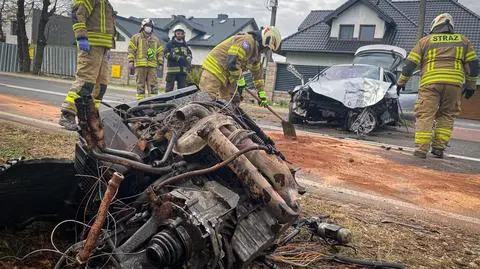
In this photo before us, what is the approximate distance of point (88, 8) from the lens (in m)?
5.05

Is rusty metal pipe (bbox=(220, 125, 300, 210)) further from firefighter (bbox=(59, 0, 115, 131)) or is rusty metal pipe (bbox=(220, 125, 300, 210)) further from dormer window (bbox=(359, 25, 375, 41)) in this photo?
dormer window (bbox=(359, 25, 375, 41))

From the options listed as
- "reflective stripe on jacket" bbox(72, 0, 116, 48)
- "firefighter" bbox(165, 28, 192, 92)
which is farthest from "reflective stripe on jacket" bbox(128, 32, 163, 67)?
"reflective stripe on jacket" bbox(72, 0, 116, 48)

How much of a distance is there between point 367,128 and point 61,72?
69.0 ft

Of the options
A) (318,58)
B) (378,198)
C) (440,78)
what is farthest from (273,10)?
(378,198)

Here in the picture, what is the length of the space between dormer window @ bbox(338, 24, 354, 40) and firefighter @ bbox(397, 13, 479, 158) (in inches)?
768

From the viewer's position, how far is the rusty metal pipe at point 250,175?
2125 millimetres

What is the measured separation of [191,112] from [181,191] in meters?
0.58

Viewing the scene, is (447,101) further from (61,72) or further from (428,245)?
(61,72)

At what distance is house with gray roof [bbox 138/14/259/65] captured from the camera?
3650 cm

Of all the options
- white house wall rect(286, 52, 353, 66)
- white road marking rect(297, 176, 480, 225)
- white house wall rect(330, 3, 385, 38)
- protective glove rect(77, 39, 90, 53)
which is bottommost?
white road marking rect(297, 176, 480, 225)

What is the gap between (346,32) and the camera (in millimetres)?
25484

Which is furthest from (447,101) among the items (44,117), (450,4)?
(450,4)

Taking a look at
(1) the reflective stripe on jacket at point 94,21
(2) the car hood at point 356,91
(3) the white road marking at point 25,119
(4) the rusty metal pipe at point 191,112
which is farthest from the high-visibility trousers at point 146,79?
(4) the rusty metal pipe at point 191,112

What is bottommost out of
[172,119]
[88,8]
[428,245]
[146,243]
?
[428,245]
